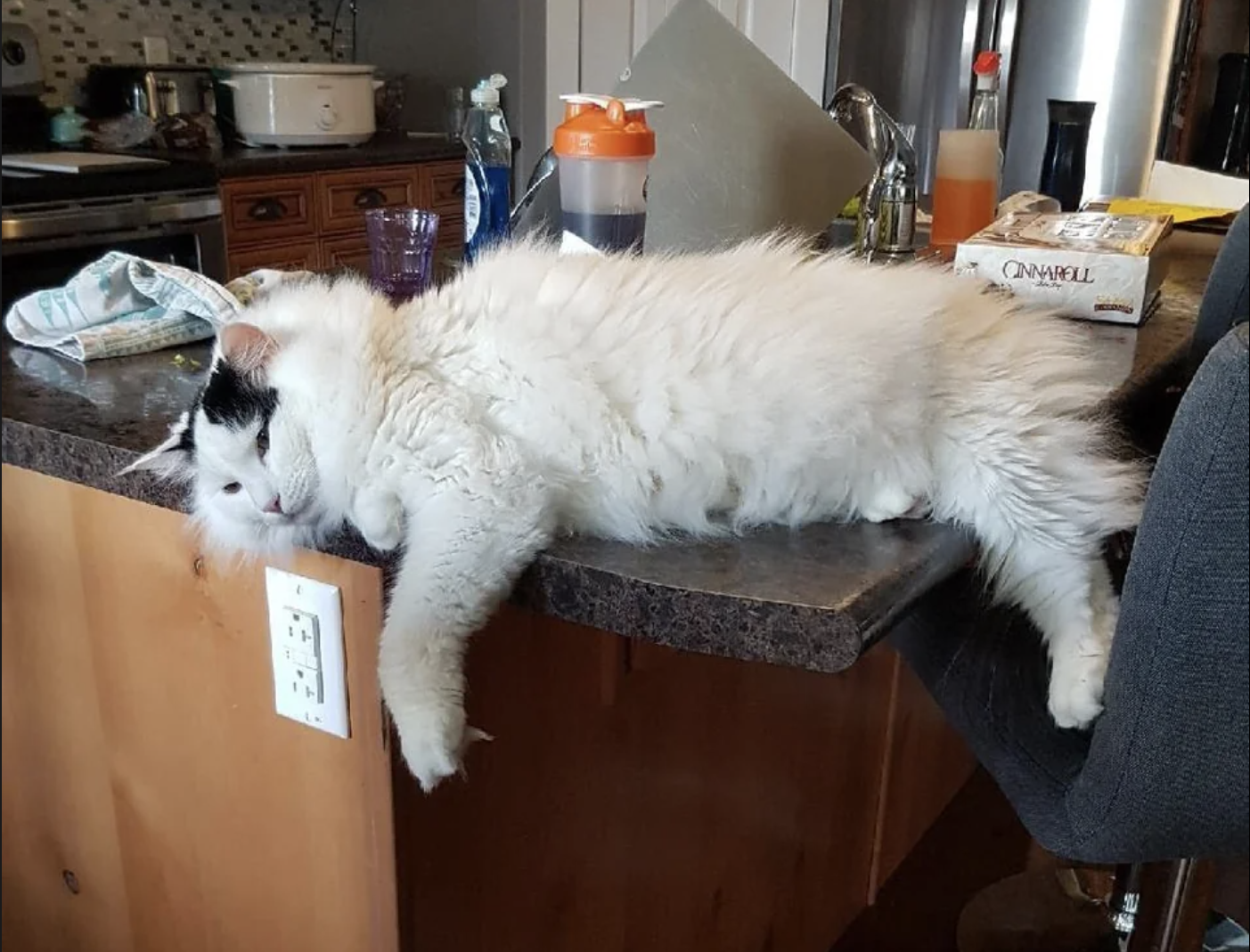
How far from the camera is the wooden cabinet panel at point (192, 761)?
0.89 meters

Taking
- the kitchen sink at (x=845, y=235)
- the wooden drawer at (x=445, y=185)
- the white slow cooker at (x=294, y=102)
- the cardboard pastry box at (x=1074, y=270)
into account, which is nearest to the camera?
the cardboard pastry box at (x=1074, y=270)

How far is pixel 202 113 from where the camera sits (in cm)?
356

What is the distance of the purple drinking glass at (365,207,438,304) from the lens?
1.40m

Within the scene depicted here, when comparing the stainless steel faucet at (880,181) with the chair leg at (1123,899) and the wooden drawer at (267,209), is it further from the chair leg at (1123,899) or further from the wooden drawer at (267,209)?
the wooden drawer at (267,209)

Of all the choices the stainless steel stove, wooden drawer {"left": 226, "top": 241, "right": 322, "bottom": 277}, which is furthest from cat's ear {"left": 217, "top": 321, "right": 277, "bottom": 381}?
wooden drawer {"left": 226, "top": 241, "right": 322, "bottom": 277}

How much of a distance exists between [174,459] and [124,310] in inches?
16.2

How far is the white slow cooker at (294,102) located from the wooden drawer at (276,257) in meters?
0.36

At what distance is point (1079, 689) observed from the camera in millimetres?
892

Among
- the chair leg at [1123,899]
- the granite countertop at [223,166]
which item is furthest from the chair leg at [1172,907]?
the granite countertop at [223,166]

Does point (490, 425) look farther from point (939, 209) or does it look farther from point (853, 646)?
point (939, 209)

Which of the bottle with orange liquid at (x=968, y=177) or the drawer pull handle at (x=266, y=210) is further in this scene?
the drawer pull handle at (x=266, y=210)

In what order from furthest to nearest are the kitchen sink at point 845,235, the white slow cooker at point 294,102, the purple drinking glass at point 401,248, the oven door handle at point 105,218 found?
the white slow cooker at point 294,102, the oven door handle at point 105,218, the kitchen sink at point 845,235, the purple drinking glass at point 401,248

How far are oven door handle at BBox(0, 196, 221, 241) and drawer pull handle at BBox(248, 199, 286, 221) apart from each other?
0.15 m

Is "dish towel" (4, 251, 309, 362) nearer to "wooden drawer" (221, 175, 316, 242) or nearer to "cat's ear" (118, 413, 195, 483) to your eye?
"cat's ear" (118, 413, 195, 483)
